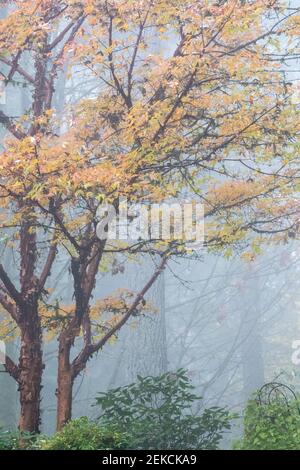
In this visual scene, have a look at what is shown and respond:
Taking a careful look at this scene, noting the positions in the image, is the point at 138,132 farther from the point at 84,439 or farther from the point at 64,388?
the point at 64,388

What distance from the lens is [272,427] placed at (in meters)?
5.46

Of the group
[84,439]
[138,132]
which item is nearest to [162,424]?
[84,439]

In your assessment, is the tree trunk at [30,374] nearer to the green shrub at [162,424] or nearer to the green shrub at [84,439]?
the green shrub at [162,424]

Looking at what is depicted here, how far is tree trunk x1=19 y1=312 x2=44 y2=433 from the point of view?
6191 millimetres

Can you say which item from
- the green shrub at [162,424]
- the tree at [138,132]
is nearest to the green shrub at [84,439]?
the green shrub at [162,424]

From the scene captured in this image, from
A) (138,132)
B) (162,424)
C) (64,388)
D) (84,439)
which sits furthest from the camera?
(64,388)

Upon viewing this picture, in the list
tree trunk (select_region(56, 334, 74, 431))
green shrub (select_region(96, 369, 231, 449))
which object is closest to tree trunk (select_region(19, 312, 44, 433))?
tree trunk (select_region(56, 334, 74, 431))

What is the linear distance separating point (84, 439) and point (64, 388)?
152 cm

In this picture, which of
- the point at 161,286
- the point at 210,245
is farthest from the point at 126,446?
the point at 161,286

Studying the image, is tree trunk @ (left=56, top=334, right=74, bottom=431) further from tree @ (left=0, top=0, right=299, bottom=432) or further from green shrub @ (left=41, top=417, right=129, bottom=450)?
green shrub @ (left=41, top=417, right=129, bottom=450)

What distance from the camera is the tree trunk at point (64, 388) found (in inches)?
253

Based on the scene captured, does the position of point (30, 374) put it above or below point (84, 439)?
above

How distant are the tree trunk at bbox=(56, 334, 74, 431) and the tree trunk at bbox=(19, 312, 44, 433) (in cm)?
25

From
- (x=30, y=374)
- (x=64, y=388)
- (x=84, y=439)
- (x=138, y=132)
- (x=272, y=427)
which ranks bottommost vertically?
(x=84, y=439)
